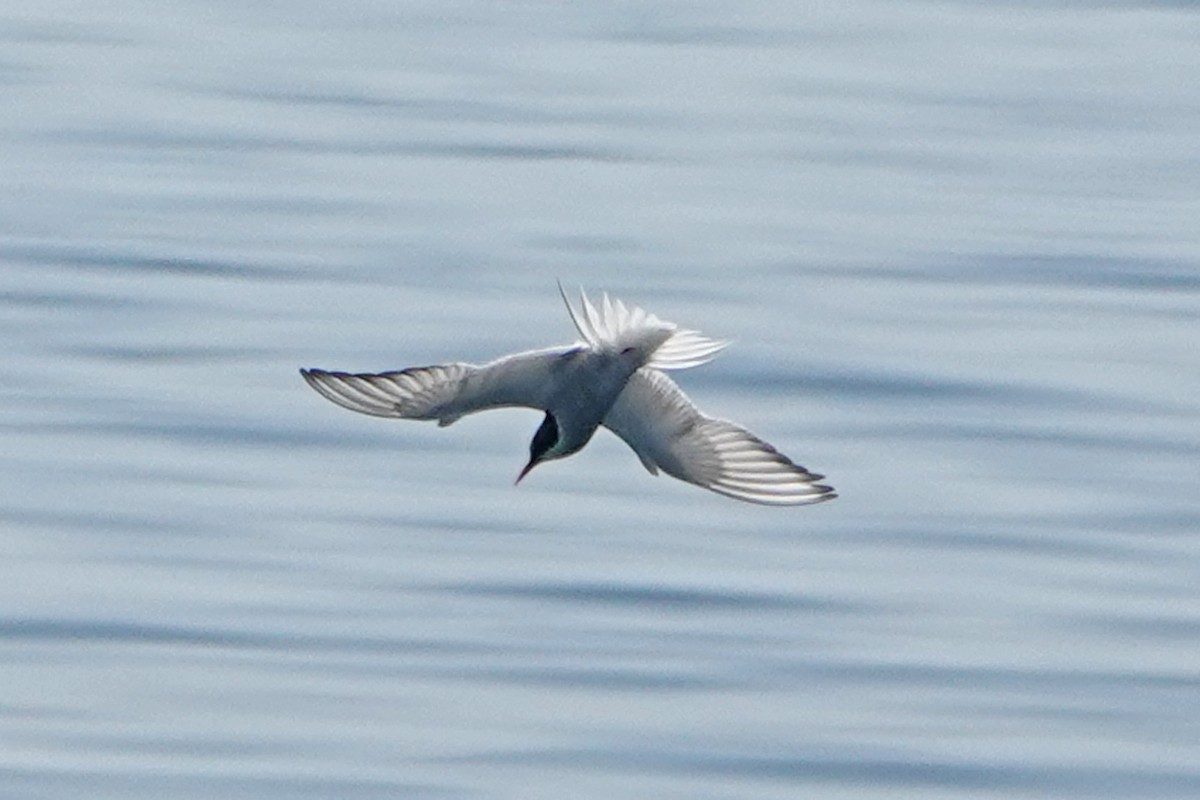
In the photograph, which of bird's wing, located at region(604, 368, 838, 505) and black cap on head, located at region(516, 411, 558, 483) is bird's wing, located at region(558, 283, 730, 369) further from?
black cap on head, located at region(516, 411, 558, 483)

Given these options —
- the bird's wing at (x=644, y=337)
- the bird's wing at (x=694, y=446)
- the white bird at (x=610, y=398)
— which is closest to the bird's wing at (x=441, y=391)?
the white bird at (x=610, y=398)

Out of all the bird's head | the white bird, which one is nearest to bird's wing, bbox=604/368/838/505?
the white bird

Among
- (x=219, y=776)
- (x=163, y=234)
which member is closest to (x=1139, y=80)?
(x=163, y=234)

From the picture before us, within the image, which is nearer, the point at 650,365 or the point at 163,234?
the point at 650,365

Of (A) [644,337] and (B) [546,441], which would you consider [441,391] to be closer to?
(B) [546,441]

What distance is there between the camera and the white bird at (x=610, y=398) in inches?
306

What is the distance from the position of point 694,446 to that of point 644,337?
0.98ft

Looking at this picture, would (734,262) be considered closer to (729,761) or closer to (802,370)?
(802,370)

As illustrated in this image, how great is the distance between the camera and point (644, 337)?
787 centimetres

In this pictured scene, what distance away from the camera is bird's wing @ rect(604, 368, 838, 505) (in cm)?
777

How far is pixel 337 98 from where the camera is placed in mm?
18531

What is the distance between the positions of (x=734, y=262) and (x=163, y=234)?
2.39 metres

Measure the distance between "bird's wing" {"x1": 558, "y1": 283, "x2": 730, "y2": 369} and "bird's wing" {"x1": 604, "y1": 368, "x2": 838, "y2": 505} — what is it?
0.09 meters

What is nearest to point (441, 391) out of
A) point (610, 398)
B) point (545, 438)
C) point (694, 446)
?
point (545, 438)
